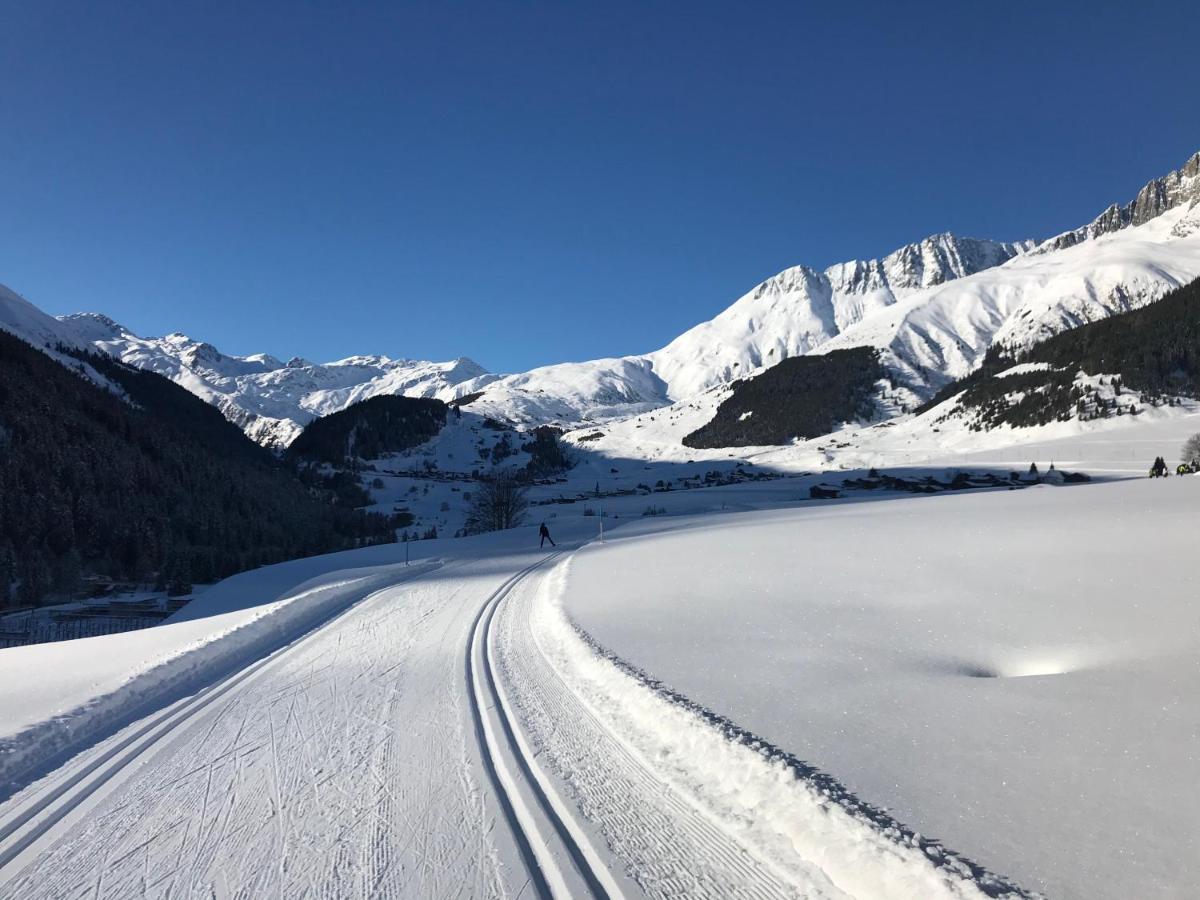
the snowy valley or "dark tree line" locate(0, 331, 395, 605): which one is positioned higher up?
"dark tree line" locate(0, 331, 395, 605)

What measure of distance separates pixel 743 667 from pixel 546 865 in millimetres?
4386

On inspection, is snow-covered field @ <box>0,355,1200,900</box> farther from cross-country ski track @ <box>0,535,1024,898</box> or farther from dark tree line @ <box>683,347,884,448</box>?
dark tree line @ <box>683,347,884,448</box>

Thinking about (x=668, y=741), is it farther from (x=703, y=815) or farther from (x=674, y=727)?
(x=703, y=815)

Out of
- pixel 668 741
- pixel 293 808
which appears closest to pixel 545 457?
pixel 668 741

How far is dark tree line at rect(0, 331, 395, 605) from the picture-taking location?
4525 centimetres

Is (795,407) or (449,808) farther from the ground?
(795,407)

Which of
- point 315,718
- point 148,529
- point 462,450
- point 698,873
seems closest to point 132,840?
point 315,718

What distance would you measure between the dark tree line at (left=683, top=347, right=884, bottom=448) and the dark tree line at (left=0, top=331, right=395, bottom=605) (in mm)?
113319

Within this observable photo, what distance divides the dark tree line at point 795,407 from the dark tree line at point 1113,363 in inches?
1641

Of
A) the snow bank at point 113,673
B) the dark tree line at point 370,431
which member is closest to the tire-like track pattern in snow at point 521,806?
the snow bank at point 113,673

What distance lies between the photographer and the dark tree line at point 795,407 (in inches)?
6634

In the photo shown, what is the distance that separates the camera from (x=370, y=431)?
16738 centimetres

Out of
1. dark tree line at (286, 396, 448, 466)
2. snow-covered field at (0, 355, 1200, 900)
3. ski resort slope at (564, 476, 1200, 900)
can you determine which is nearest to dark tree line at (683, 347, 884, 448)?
dark tree line at (286, 396, 448, 466)

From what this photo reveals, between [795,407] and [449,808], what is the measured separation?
182789 millimetres
